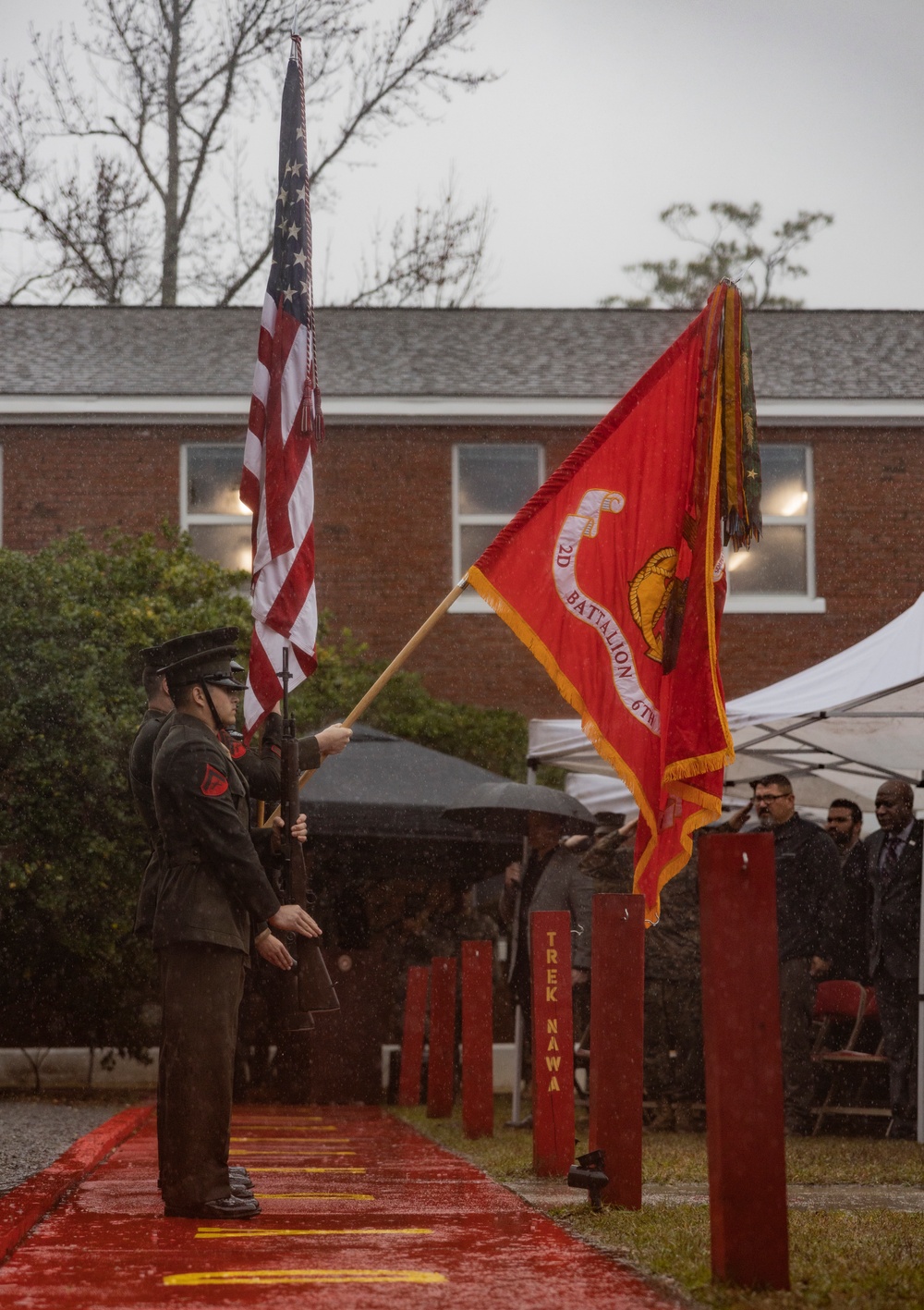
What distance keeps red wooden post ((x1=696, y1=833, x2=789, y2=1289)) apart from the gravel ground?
11.5 ft

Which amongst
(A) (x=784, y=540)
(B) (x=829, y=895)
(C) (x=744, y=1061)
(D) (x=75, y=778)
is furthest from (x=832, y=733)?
(C) (x=744, y=1061)

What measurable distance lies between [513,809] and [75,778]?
10.6 ft

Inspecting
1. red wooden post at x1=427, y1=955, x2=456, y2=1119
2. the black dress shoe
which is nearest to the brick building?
red wooden post at x1=427, y1=955, x2=456, y2=1119

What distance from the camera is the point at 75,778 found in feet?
40.8

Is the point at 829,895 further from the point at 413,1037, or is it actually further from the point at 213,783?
the point at 213,783

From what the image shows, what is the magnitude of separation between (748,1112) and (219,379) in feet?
57.3

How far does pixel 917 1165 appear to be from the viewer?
8039 mm

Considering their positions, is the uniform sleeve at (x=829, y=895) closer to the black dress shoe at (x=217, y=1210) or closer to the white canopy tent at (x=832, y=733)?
the white canopy tent at (x=832, y=733)

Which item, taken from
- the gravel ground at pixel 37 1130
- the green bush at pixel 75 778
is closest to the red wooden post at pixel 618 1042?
the gravel ground at pixel 37 1130

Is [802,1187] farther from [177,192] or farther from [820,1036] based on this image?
[177,192]

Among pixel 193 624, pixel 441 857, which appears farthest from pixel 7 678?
pixel 441 857

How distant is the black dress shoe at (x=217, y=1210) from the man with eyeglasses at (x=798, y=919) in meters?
4.79

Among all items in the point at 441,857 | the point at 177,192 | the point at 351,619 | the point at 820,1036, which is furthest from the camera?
the point at 177,192

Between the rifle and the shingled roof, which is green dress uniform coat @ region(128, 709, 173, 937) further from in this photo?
the shingled roof
